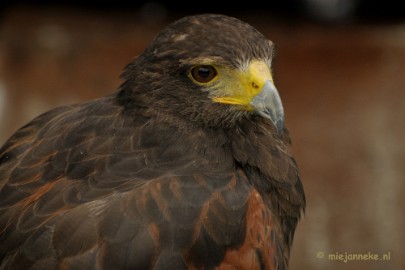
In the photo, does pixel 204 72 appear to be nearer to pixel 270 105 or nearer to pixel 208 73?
pixel 208 73

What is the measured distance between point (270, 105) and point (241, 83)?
183 millimetres

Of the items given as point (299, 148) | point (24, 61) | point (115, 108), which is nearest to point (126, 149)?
point (115, 108)

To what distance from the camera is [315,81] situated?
6656 millimetres

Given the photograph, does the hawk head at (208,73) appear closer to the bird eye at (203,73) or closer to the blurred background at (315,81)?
the bird eye at (203,73)

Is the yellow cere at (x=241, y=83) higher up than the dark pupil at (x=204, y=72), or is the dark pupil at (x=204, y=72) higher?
the dark pupil at (x=204, y=72)

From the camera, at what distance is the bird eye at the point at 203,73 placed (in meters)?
3.55

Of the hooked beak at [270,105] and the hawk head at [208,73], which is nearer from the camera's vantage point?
the hooked beak at [270,105]

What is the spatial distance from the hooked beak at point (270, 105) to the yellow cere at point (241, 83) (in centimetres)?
3

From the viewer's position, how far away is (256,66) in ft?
11.7
